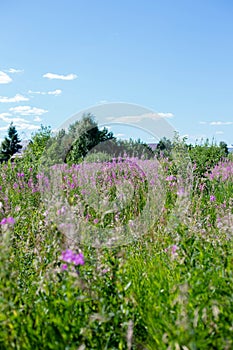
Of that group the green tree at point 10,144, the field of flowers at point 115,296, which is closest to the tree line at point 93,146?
the field of flowers at point 115,296

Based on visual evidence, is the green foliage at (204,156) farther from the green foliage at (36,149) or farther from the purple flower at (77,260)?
the purple flower at (77,260)

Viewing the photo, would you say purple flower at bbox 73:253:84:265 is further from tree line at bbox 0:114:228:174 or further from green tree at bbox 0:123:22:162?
green tree at bbox 0:123:22:162

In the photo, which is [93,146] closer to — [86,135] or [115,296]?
[86,135]

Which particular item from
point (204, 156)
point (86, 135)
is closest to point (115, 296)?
point (86, 135)

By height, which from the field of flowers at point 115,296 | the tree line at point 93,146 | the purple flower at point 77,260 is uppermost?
the tree line at point 93,146

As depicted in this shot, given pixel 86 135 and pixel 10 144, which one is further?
pixel 10 144

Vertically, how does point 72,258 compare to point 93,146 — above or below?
below

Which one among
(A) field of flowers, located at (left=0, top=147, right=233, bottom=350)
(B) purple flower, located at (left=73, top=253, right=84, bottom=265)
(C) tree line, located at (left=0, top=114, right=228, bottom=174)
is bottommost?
(A) field of flowers, located at (left=0, top=147, right=233, bottom=350)

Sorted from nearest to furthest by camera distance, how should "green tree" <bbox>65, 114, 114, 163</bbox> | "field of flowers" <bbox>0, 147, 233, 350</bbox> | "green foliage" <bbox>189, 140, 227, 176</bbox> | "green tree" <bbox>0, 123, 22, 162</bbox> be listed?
"field of flowers" <bbox>0, 147, 233, 350</bbox> → "green tree" <bbox>65, 114, 114, 163</bbox> → "green foliage" <bbox>189, 140, 227, 176</bbox> → "green tree" <bbox>0, 123, 22, 162</bbox>

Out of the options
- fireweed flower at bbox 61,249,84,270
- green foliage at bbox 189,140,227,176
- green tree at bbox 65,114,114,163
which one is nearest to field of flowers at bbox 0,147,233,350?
fireweed flower at bbox 61,249,84,270

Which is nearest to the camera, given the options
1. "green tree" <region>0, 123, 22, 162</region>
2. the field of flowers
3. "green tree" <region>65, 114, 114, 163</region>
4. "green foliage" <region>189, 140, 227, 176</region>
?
the field of flowers

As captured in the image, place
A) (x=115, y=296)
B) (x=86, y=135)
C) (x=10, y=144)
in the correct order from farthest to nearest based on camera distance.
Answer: (x=10, y=144) → (x=86, y=135) → (x=115, y=296)

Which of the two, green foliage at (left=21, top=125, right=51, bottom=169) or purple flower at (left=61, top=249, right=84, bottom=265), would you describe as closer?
purple flower at (left=61, top=249, right=84, bottom=265)

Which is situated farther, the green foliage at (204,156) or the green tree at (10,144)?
the green tree at (10,144)
